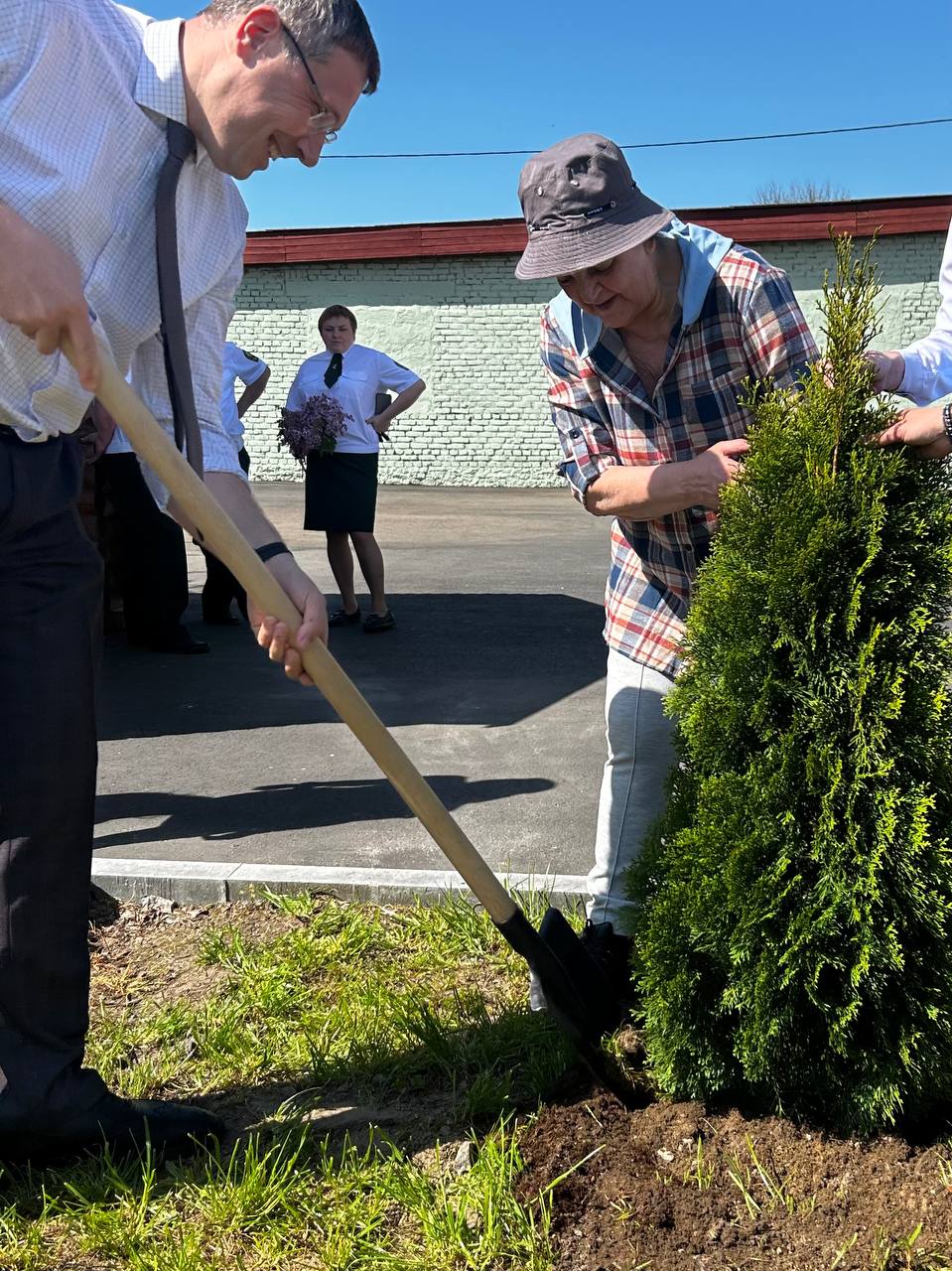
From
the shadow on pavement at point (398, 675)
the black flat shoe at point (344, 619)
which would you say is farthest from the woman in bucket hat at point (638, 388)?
the black flat shoe at point (344, 619)

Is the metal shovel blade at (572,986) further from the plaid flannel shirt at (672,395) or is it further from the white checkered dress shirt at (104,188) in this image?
the white checkered dress shirt at (104,188)

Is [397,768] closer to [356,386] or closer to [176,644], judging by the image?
[176,644]

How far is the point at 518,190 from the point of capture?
2.73 metres

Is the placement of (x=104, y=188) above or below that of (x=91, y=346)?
above

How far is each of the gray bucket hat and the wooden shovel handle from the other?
0.89 metres

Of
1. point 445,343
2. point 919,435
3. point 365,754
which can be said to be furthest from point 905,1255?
point 445,343

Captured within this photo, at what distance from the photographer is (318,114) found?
2.21m

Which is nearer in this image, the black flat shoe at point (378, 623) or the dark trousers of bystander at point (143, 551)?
the dark trousers of bystander at point (143, 551)

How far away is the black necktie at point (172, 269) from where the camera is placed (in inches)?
86.7

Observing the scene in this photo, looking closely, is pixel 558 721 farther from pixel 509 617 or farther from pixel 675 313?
pixel 675 313

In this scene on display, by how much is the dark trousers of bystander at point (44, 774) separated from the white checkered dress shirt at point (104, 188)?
0.49ft

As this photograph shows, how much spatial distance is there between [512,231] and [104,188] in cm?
2009

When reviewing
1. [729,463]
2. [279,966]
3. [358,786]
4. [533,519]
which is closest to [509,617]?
[358,786]

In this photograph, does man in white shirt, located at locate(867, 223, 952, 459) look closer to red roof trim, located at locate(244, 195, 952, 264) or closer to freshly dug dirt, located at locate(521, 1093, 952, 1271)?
freshly dug dirt, located at locate(521, 1093, 952, 1271)
